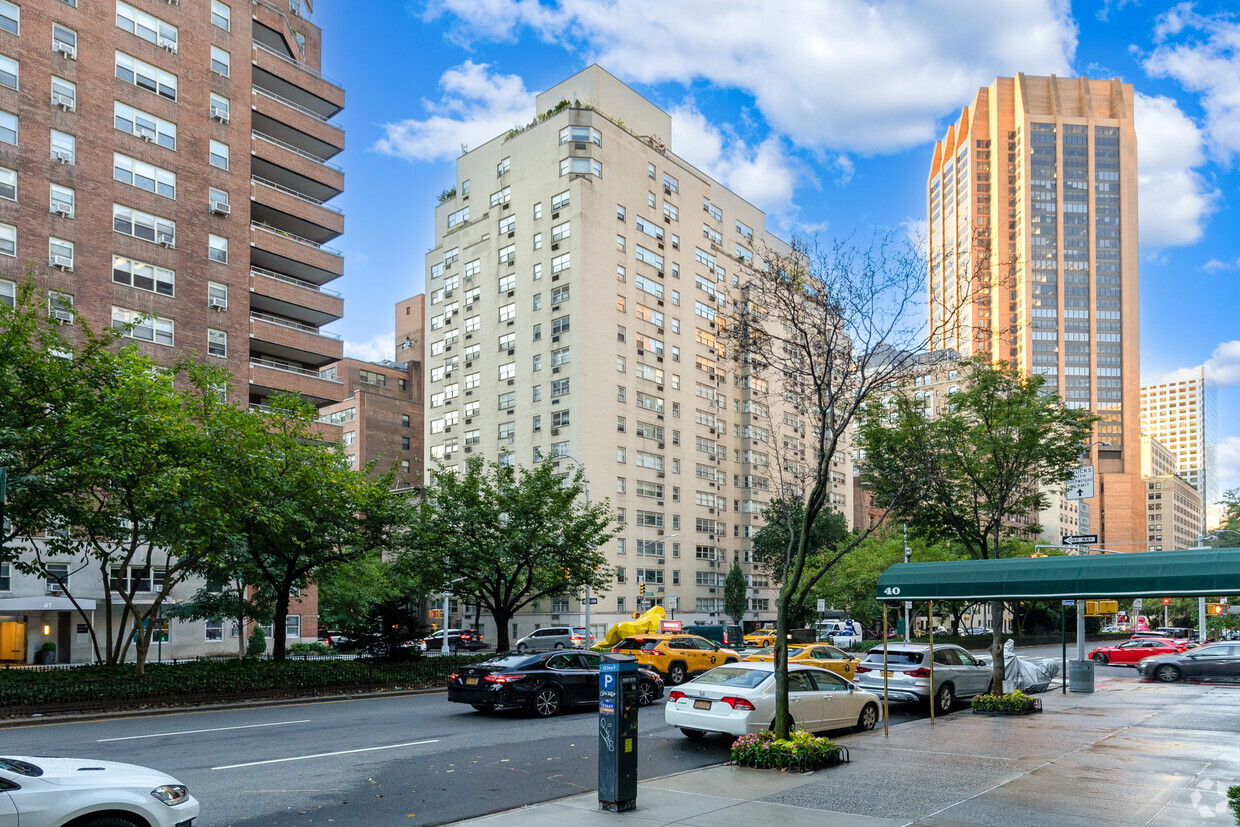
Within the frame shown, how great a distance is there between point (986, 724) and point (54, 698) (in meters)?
20.2

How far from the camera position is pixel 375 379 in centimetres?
10781

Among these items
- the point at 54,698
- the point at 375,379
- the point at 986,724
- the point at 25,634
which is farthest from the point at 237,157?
the point at 375,379

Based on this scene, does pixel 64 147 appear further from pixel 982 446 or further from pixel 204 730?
pixel 982 446

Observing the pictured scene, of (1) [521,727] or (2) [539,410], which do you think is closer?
(1) [521,727]

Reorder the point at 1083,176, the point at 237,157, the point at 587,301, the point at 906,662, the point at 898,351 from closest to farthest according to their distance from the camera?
1. the point at 898,351
2. the point at 906,662
3. the point at 237,157
4. the point at 587,301
5. the point at 1083,176

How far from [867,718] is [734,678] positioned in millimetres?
3329

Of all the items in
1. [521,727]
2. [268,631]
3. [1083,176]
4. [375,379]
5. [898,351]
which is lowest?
[268,631]

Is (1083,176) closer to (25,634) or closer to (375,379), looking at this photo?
(375,379)

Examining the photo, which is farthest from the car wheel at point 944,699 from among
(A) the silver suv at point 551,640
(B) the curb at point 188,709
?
(A) the silver suv at point 551,640

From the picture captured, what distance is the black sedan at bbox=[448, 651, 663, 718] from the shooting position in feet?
67.4

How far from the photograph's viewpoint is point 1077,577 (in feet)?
54.1

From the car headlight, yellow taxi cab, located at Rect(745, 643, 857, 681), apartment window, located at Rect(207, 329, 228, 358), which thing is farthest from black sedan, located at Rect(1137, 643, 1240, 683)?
apartment window, located at Rect(207, 329, 228, 358)

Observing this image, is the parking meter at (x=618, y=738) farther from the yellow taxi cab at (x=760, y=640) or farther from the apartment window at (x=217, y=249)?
the apartment window at (x=217, y=249)

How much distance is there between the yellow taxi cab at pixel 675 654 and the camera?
1122 inches
